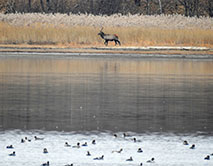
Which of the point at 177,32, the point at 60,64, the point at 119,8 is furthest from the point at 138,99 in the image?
the point at 119,8

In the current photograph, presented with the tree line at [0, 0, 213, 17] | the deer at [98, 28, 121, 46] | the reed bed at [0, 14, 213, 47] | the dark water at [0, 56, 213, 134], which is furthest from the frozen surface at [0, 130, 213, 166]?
the tree line at [0, 0, 213, 17]

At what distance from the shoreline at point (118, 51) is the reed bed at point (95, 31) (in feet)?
5.22

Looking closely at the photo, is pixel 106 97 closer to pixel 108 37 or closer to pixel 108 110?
pixel 108 110

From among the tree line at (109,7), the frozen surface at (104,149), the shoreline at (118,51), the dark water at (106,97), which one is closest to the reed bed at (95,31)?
the shoreline at (118,51)

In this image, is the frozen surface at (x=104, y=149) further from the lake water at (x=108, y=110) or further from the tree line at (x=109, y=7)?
the tree line at (x=109, y=7)

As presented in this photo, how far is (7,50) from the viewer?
38.2 meters

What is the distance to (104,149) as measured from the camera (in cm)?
1077

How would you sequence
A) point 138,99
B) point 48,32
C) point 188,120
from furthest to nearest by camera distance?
point 48,32 → point 138,99 → point 188,120

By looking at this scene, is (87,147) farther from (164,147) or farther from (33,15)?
(33,15)

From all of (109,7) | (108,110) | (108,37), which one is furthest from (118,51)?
(109,7)

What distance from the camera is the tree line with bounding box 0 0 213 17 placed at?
220 feet

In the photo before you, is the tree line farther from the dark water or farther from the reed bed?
the dark water

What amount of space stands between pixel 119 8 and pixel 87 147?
6080cm

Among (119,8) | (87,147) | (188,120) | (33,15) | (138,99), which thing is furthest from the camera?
(119,8)
